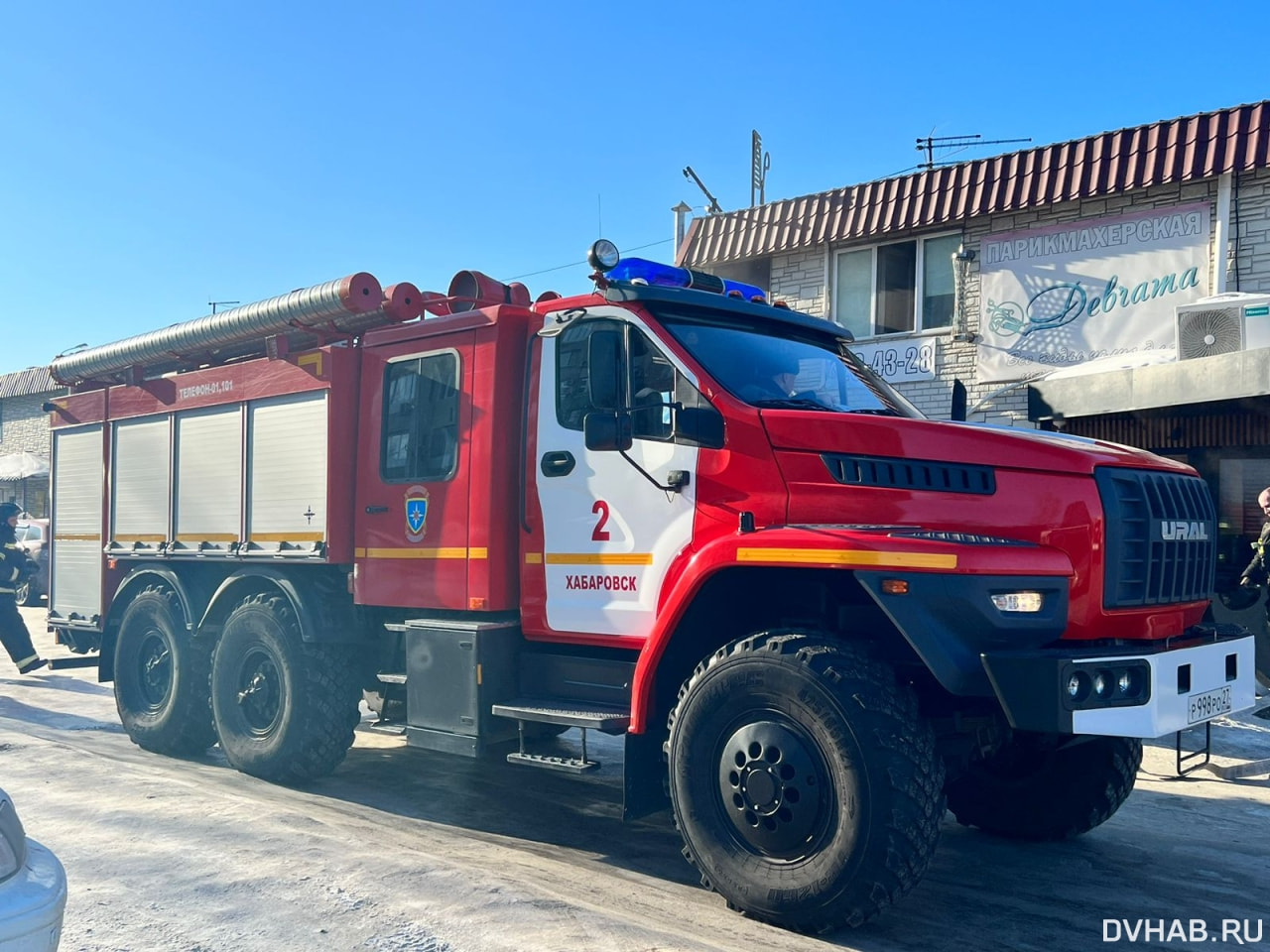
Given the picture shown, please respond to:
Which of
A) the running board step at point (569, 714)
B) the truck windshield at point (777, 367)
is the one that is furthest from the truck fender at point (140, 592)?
the truck windshield at point (777, 367)

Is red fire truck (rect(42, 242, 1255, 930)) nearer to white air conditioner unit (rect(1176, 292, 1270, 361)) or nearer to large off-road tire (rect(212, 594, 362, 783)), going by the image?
large off-road tire (rect(212, 594, 362, 783))

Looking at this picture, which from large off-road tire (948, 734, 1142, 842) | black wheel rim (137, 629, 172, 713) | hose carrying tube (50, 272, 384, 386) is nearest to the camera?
large off-road tire (948, 734, 1142, 842)

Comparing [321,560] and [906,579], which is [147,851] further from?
[906,579]

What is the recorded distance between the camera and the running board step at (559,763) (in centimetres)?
507

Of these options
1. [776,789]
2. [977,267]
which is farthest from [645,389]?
[977,267]

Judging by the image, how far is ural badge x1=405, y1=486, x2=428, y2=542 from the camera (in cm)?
607

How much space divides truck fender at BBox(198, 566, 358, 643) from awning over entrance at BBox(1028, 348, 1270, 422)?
7006mm

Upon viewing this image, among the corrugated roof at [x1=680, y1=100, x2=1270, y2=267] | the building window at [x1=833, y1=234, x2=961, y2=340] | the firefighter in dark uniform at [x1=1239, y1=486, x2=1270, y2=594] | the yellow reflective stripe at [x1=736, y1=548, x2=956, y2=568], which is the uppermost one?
the corrugated roof at [x1=680, y1=100, x2=1270, y2=267]

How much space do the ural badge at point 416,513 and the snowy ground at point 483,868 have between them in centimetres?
157

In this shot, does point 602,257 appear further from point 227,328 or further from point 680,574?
point 227,328

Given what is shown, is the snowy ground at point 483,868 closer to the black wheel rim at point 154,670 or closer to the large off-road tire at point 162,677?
the large off-road tire at point 162,677

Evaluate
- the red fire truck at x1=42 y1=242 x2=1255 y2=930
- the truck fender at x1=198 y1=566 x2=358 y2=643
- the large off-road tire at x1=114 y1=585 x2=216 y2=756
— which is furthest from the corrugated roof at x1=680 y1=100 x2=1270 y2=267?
the large off-road tire at x1=114 y1=585 x2=216 y2=756

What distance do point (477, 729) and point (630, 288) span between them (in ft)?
7.61

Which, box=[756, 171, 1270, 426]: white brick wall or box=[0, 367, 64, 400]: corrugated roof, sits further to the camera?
box=[0, 367, 64, 400]: corrugated roof
